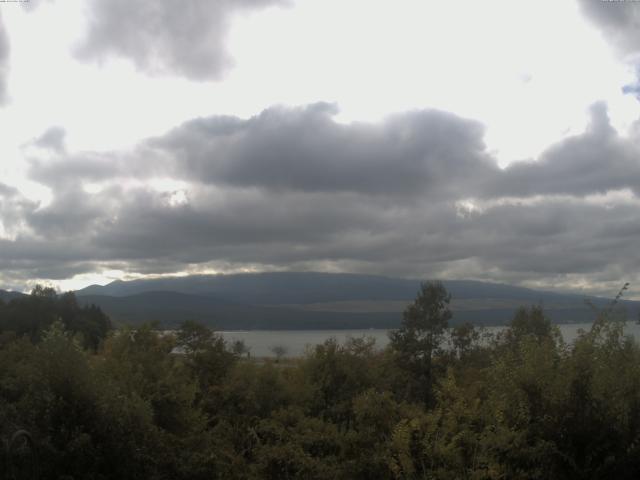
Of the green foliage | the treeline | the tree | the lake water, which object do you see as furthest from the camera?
the green foliage

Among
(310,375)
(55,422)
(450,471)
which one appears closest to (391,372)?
(310,375)

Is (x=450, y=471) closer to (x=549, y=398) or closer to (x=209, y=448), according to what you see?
(x=549, y=398)

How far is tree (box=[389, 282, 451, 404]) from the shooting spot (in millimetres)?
38219

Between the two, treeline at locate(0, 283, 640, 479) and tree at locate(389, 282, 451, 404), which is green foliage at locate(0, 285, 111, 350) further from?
treeline at locate(0, 283, 640, 479)

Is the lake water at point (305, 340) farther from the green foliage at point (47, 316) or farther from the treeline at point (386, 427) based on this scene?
the green foliage at point (47, 316)

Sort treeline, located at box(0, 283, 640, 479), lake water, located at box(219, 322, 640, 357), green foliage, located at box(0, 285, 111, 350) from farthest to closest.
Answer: green foliage, located at box(0, 285, 111, 350) → lake water, located at box(219, 322, 640, 357) → treeline, located at box(0, 283, 640, 479)

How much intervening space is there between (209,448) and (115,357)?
5.51 m

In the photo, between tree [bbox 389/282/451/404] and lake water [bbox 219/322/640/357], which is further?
tree [bbox 389/282/451/404]

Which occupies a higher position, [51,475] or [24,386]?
[24,386]

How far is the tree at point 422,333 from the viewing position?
3822cm

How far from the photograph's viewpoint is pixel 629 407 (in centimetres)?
1150

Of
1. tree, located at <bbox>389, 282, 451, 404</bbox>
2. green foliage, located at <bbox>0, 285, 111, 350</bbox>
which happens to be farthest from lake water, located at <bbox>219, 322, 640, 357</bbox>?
green foliage, located at <bbox>0, 285, 111, 350</bbox>

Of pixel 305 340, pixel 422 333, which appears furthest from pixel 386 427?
pixel 305 340

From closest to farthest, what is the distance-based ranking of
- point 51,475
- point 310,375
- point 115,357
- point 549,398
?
point 51,475, point 549,398, point 115,357, point 310,375
